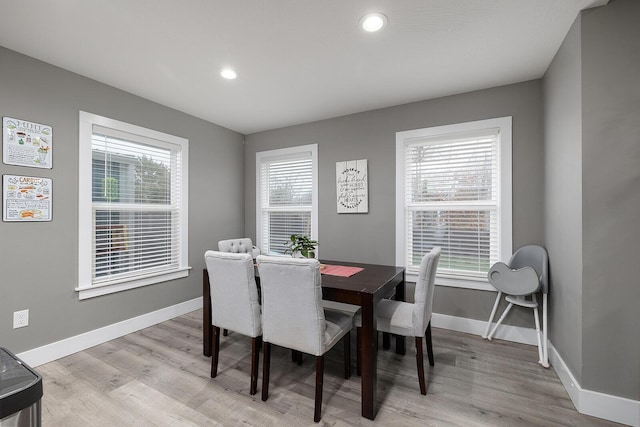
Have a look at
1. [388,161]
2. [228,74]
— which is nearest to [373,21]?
[228,74]

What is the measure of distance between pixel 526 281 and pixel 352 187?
6.46 ft

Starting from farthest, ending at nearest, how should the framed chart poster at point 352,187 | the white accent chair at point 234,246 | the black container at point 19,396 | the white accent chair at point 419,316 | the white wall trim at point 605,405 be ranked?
the framed chart poster at point 352,187 < the white accent chair at point 234,246 < the white accent chair at point 419,316 < the white wall trim at point 605,405 < the black container at point 19,396

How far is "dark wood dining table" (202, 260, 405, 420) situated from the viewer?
5.71 ft

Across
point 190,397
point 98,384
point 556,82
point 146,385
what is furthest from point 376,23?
point 98,384

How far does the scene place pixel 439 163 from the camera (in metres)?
3.10

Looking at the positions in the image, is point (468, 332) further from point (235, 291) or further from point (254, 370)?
point (235, 291)

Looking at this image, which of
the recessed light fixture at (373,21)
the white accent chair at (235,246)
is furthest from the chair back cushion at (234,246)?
the recessed light fixture at (373,21)

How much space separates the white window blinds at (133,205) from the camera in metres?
2.78

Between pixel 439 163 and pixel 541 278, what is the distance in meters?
1.41

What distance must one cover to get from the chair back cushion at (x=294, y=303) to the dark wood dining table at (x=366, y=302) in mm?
236

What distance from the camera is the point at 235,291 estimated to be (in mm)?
2020

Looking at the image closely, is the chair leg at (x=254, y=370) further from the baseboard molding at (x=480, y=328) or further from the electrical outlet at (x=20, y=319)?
the baseboard molding at (x=480, y=328)

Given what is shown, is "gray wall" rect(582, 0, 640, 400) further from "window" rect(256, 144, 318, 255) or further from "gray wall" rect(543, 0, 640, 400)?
"window" rect(256, 144, 318, 255)

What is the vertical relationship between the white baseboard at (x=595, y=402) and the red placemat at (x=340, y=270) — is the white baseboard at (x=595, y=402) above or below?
below
